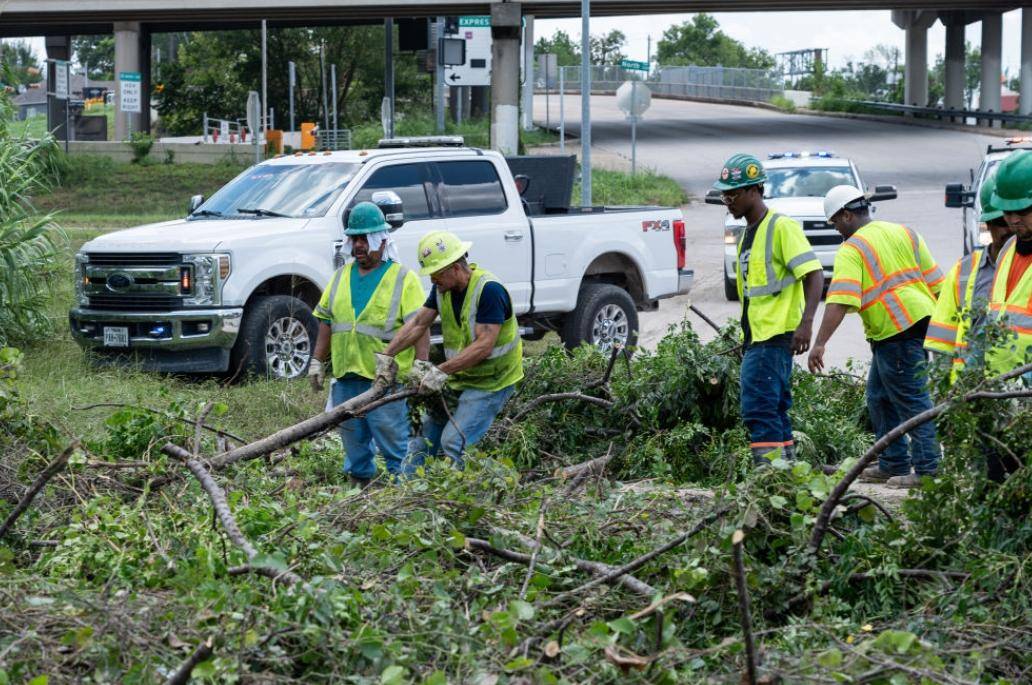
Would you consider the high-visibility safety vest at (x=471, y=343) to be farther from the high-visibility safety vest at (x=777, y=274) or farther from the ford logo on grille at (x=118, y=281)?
the ford logo on grille at (x=118, y=281)

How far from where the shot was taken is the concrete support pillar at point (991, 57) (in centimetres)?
5775

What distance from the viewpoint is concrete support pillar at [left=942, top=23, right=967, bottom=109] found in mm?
60375

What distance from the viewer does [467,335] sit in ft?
24.2

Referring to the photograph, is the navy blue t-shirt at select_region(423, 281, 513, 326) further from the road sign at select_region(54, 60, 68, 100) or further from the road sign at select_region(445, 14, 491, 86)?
the road sign at select_region(54, 60, 68, 100)

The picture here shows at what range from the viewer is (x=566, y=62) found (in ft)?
335

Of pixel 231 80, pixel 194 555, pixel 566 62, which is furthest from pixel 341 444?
pixel 566 62

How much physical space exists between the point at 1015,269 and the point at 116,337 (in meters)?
7.73

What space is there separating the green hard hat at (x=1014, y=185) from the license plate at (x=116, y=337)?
25.2 feet

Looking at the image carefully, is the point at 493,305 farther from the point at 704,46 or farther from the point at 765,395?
the point at 704,46

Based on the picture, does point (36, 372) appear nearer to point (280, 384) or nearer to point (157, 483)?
point (280, 384)

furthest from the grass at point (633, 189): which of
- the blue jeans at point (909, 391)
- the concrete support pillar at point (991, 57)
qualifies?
the concrete support pillar at point (991, 57)

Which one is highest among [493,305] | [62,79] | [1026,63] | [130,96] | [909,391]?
[1026,63]

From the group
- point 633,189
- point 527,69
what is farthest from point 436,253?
point 527,69

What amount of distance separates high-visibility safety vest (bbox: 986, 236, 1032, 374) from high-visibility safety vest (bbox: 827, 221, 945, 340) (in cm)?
199
